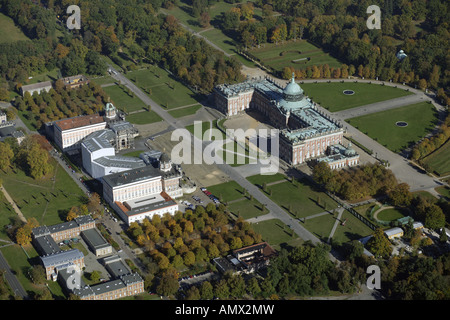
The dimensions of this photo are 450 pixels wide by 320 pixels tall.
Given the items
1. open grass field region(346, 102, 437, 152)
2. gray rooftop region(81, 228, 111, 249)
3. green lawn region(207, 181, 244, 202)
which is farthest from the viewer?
open grass field region(346, 102, 437, 152)

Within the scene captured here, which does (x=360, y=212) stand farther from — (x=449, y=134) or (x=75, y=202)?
(x=75, y=202)

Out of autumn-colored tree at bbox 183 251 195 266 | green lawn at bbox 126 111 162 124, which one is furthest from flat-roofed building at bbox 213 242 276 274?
green lawn at bbox 126 111 162 124

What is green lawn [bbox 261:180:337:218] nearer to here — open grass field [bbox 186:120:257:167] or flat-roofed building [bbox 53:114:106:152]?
open grass field [bbox 186:120:257:167]

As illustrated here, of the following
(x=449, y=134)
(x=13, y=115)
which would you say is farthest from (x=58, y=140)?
(x=449, y=134)

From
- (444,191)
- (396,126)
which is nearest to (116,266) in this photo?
(444,191)

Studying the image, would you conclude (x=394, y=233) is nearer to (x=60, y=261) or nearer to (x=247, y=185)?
(x=247, y=185)

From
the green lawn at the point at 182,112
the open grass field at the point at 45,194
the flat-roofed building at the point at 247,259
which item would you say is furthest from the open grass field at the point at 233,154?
the flat-roofed building at the point at 247,259
